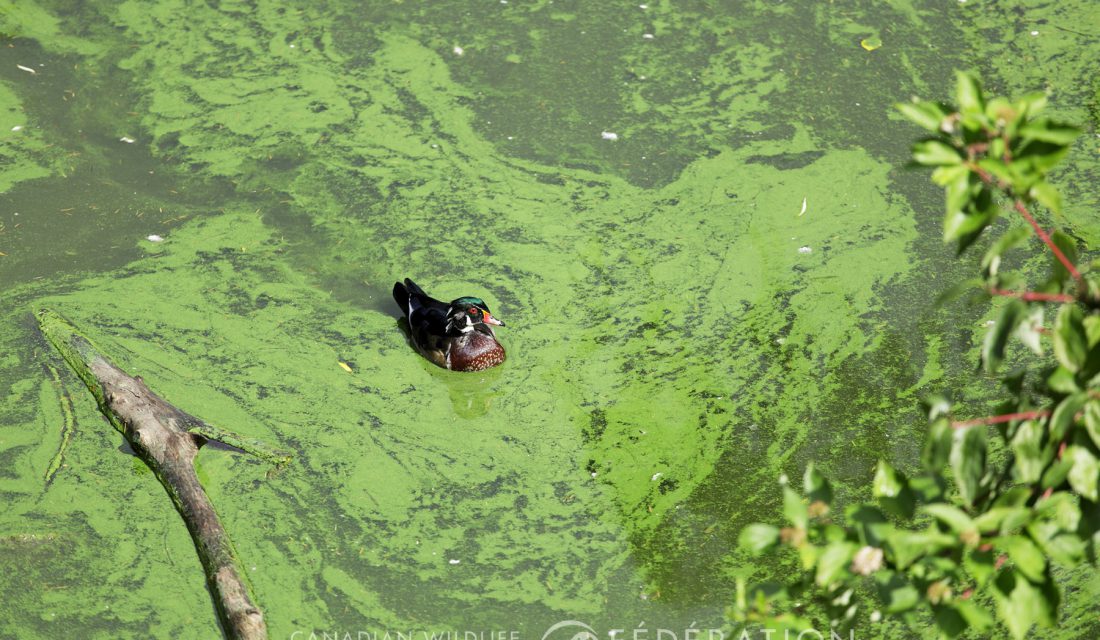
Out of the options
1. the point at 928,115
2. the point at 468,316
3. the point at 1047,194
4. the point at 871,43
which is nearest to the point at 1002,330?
the point at 1047,194

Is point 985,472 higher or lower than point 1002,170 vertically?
lower

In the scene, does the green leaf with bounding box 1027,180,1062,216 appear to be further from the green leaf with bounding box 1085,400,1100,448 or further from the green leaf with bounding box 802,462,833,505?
the green leaf with bounding box 802,462,833,505

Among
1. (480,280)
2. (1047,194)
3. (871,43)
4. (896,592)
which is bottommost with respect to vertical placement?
(480,280)

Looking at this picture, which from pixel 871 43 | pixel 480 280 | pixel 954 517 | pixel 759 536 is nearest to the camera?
pixel 954 517

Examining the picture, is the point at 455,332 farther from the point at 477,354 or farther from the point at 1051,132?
the point at 1051,132

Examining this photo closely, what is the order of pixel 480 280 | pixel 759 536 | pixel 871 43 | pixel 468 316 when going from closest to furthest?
pixel 759 536, pixel 468 316, pixel 480 280, pixel 871 43
